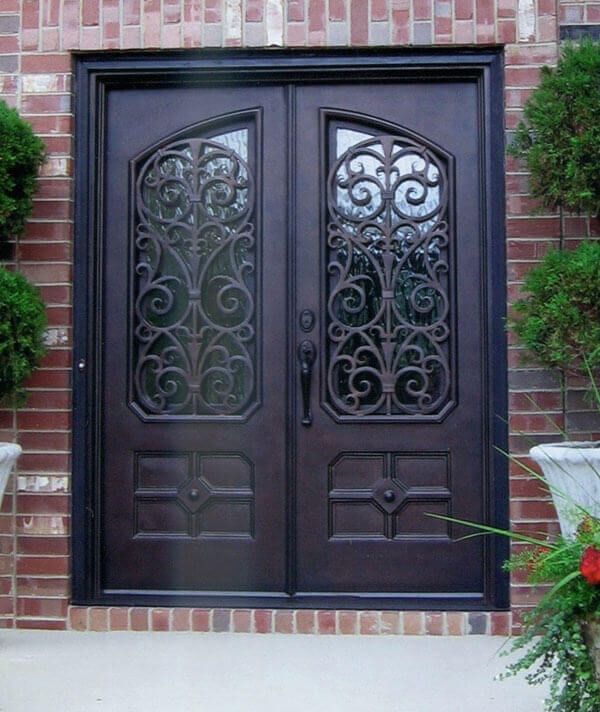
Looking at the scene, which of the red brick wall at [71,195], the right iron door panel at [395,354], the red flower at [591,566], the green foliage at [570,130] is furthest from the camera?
the right iron door panel at [395,354]

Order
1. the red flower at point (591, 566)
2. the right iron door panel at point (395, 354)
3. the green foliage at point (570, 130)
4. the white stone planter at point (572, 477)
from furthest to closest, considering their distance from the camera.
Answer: the right iron door panel at point (395, 354) < the green foliage at point (570, 130) < the white stone planter at point (572, 477) < the red flower at point (591, 566)

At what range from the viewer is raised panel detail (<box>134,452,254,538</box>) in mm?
4547

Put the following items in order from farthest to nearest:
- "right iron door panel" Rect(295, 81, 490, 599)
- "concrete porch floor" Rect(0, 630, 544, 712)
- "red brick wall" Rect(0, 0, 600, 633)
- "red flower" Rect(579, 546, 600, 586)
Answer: "right iron door panel" Rect(295, 81, 490, 599) → "red brick wall" Rect(0, 0, 600, 633) → "concrete porch floor" Rect(0, 630, 544, 712) → "red flower" Rect(579, 546, 600, 586)

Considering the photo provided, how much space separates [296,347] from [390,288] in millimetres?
475

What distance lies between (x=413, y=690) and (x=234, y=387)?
1.53 meters

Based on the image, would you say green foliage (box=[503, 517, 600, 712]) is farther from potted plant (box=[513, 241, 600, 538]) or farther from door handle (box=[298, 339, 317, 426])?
door handle (box=[298, 339, 317, 426])

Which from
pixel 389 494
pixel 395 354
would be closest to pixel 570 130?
pixel 395 354

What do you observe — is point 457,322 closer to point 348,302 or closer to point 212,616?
point 348,302

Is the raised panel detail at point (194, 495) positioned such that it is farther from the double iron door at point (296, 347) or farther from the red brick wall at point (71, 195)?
the red brick wall at point (71, 195)

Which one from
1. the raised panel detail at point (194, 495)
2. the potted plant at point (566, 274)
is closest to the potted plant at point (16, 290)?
the raised panel detail at point (194, 495)

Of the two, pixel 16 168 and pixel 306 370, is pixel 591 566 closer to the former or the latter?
pixel 306 370

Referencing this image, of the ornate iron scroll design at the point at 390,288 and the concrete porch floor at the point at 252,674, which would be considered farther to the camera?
the ornate iron scroll design at the point at 390,288

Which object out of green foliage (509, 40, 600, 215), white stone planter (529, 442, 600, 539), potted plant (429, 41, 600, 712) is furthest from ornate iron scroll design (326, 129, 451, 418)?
white stone planter (529, 442, 600, 539)

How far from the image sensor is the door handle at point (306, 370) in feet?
14.7
